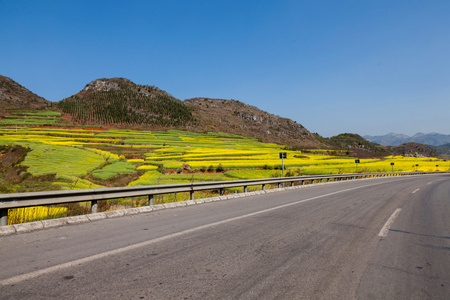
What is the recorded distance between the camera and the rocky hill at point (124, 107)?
338ft

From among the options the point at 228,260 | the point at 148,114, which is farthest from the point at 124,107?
the point at 228,260

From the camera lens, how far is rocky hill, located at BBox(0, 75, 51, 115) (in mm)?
103050

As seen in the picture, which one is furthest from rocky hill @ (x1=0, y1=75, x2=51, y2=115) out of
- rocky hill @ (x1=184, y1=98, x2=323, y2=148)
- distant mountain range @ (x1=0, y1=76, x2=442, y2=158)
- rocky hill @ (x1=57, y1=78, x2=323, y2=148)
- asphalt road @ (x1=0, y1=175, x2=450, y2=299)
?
asphalt road @ (x1=0, y1=175, x2=450, y2=299)

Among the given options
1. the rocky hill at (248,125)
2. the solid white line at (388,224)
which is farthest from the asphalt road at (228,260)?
the rocky hill at (248,125)

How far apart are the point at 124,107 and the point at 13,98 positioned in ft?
158

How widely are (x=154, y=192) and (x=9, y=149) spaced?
35.0 metres

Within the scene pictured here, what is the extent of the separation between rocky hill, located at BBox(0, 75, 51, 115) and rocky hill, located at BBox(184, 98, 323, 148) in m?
69.7

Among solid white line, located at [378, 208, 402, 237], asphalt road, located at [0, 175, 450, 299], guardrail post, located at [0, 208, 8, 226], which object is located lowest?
solid white line, located at [378, 208, 402, 237]

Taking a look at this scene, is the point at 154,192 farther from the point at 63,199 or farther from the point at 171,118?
the point at 171,118

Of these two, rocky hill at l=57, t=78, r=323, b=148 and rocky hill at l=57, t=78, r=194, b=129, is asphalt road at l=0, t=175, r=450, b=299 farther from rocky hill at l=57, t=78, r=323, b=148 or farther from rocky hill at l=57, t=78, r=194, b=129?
rocky hill at l=57, t=78, r=194, b=129

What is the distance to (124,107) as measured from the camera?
11794 cm

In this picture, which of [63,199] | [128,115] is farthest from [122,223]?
[128,115]

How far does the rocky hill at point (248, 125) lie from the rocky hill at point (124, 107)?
12081 millimetres

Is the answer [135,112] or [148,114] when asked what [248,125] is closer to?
[148,114]
